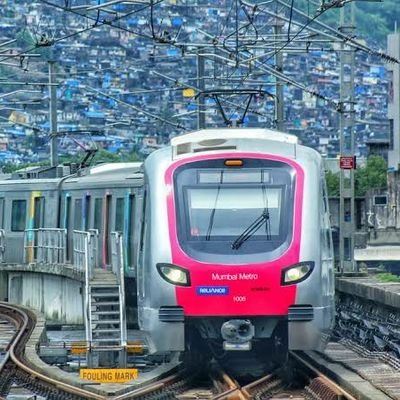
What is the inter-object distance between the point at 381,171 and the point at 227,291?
3054 inches

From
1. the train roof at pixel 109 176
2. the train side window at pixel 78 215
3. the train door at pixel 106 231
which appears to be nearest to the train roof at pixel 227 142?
the train roof at pixel 109 176

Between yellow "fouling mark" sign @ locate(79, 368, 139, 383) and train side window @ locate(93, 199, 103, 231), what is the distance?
10.3 metres

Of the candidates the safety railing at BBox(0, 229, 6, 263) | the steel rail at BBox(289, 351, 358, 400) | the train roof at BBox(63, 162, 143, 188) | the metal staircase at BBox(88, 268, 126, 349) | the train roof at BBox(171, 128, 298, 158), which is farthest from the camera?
the safety railing at BBox(0, 229, 6, 263)

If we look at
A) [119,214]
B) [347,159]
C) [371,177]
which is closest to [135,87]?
[371,177]

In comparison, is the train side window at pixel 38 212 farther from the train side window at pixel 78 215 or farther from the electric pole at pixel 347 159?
the electric pole at pixel 347 159

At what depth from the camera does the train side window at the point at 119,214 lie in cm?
2666

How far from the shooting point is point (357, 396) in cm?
1672

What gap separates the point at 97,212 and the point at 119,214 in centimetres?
198

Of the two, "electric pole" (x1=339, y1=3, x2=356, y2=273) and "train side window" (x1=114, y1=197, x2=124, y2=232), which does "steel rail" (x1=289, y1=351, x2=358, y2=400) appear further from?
"electric pole" (x1=339, y1=3, x2=356, y2=273)

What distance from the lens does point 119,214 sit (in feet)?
88.5

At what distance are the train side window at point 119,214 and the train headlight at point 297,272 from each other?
8218 mm

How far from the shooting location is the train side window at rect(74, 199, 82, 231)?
3072 cm

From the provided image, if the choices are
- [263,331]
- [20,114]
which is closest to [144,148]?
[20,114]

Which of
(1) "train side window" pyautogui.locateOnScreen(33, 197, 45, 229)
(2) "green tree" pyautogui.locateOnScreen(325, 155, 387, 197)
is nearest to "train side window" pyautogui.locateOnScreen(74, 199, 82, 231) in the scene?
(1) "train side window" pyautogui.locateOnScreen(33, 197, 45, 229)
